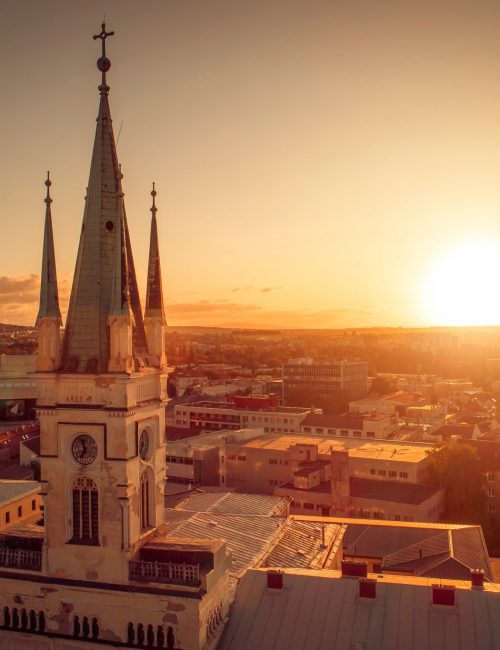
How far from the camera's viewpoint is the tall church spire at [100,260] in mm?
28109

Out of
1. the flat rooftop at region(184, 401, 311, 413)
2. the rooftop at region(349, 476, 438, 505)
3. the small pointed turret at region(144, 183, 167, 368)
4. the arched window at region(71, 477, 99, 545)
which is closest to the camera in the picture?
the arched window at region(71, 477, 99, 545)

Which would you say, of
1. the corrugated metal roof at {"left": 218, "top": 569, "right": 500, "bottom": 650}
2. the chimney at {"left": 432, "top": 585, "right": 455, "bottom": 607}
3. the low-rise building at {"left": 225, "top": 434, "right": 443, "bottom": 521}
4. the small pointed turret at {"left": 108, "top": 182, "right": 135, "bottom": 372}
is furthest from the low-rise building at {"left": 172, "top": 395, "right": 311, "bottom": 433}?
the small pointed turret at {"left": 108, "top": 182, "right": 135, "bottom": 372}

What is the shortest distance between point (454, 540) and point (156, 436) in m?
31.4

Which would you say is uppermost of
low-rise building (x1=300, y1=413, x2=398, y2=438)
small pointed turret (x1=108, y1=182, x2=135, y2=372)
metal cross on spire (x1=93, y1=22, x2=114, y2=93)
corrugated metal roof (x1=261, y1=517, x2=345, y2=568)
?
metal cross on spire (x1=93, y1=22, x2=114, y2=93)

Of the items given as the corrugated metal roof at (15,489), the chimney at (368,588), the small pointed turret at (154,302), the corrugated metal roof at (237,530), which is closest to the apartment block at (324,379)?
the corrugated metal roof at (15,489)

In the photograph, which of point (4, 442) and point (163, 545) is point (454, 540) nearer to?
point (163, 545)

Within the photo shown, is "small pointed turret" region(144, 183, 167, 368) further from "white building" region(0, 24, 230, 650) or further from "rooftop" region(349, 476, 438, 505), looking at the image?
"rooftop" region(349, 476, 438, 505)

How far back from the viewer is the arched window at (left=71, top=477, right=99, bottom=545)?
27.6m

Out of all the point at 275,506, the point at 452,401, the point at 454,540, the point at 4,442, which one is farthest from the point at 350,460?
the point at 452,401

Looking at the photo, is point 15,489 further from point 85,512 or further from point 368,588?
point 368,588

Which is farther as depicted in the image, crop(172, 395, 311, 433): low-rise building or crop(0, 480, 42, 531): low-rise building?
crop(172, 395, 311, 433): low-rise building

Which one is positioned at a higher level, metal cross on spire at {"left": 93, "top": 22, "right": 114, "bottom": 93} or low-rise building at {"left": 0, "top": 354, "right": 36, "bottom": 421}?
metal cross on spire at {"left": 93, "top": 22, "right": 114, "bottom": 93}

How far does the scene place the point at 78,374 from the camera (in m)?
27.6

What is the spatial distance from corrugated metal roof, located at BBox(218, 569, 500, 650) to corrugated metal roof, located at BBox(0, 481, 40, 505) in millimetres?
39638
